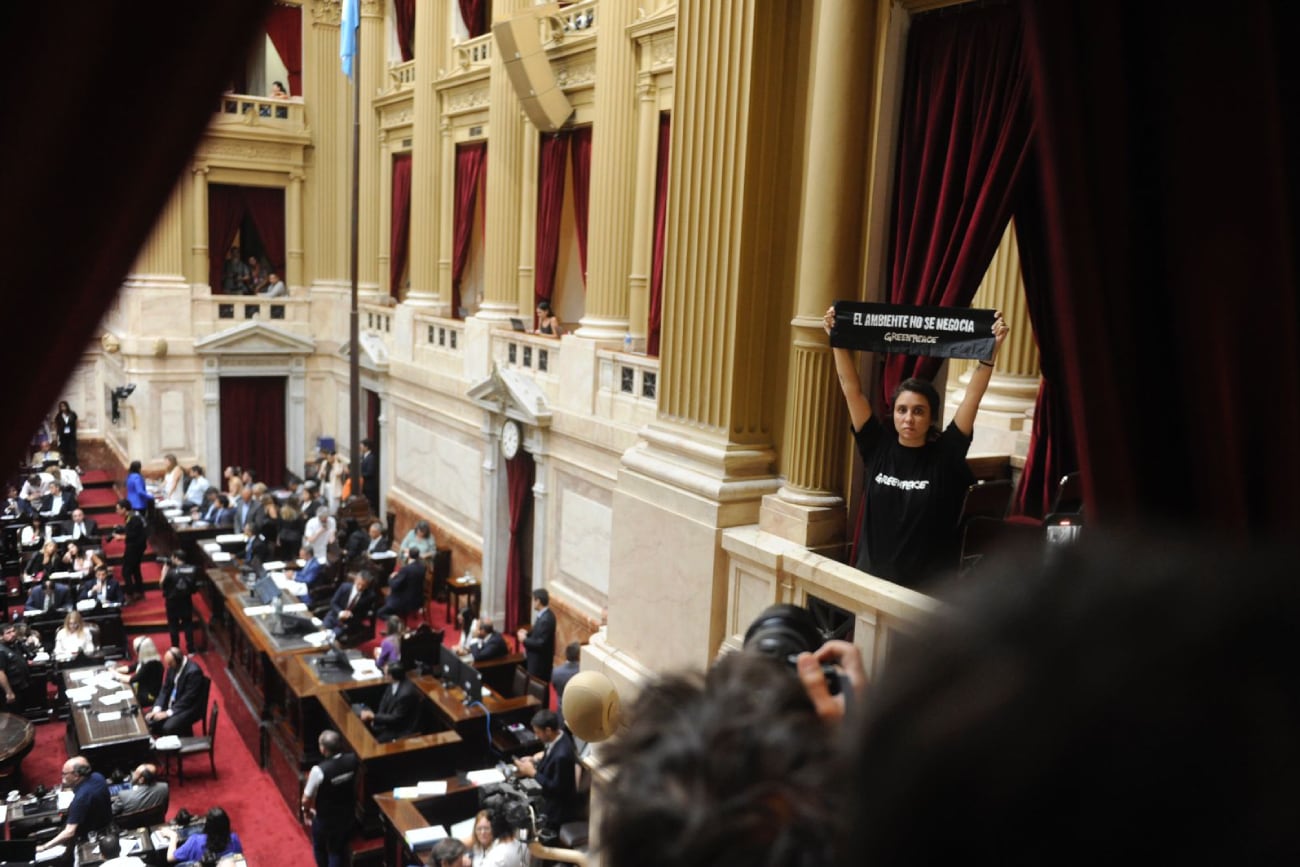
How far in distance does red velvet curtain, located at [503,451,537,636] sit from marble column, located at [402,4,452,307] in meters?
4.43

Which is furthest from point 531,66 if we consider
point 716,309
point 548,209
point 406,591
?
point 716,309

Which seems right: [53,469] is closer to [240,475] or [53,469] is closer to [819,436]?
[240,475]

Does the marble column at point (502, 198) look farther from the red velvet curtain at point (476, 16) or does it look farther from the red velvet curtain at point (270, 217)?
the red velvet curtain at point (270, 217)

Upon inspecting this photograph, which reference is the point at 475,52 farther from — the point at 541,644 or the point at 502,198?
the point at 541,644

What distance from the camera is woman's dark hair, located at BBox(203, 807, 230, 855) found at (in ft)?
24.5

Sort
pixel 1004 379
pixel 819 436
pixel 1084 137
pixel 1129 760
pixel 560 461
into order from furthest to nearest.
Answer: pixel 560 461 < pixel 1004 379 < pixel 819 436 < pixel 1084 137 < pixel 1129 760

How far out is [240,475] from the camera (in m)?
18.0

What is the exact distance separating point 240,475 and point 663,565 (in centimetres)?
1487

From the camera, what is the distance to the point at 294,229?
68.4ft

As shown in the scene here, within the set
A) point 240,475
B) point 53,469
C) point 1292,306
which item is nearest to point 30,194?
point 1292,306

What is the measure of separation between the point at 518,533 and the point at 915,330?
32.0 feet

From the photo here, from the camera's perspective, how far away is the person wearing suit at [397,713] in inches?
371

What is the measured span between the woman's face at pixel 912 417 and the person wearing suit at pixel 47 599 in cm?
1158

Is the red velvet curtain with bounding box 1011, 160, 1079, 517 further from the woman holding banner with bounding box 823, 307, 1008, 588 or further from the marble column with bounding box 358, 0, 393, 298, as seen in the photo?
the marble column with bounding box 358, 0, 393, 298
